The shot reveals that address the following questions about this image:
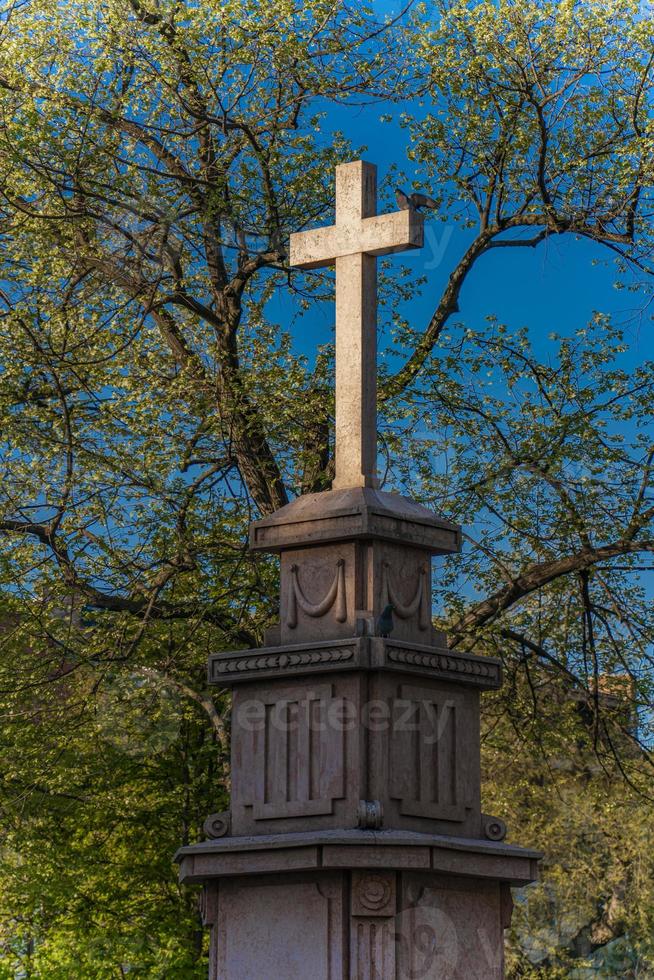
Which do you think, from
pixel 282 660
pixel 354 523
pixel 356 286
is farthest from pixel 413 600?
pixel 356 286

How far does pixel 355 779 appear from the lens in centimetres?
705

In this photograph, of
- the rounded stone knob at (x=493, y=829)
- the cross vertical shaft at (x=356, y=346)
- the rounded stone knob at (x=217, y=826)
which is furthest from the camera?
the cross vertical shaft at (x=356, y=346)

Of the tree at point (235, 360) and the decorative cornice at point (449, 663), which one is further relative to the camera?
the tree at point (235, 360)

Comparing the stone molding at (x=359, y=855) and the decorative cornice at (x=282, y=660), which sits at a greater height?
the decorative cornice at (x=282, y=660)

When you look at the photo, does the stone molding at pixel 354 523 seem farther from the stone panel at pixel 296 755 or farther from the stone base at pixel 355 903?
the stone base at pixel 355 903

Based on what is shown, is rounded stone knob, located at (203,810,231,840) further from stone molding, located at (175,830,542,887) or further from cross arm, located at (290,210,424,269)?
cross arm, located at (290,210,424,269)

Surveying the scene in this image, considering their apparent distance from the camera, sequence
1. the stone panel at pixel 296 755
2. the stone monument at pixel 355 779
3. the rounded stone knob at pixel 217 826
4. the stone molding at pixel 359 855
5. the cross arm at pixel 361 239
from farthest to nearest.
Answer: the cross arm at pixel 361 239, the rounded stone knob at pixel 217 826, the stone panel at pixel 296 755, the stone monument at pixel 355 779, the stone molding at pixel 359 855

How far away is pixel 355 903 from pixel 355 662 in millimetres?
1210

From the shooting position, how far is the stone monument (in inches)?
271

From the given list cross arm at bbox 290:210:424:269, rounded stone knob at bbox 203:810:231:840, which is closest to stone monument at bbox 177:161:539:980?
rounded stone knob at bbox 203:810:231:840

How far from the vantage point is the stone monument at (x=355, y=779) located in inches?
271

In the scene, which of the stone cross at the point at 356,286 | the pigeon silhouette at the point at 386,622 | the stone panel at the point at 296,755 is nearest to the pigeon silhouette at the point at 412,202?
the stone cross at the point at 356,286

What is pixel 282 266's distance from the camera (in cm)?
1522

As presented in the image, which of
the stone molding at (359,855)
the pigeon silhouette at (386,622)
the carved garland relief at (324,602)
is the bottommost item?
the stone molding at (359,855)
